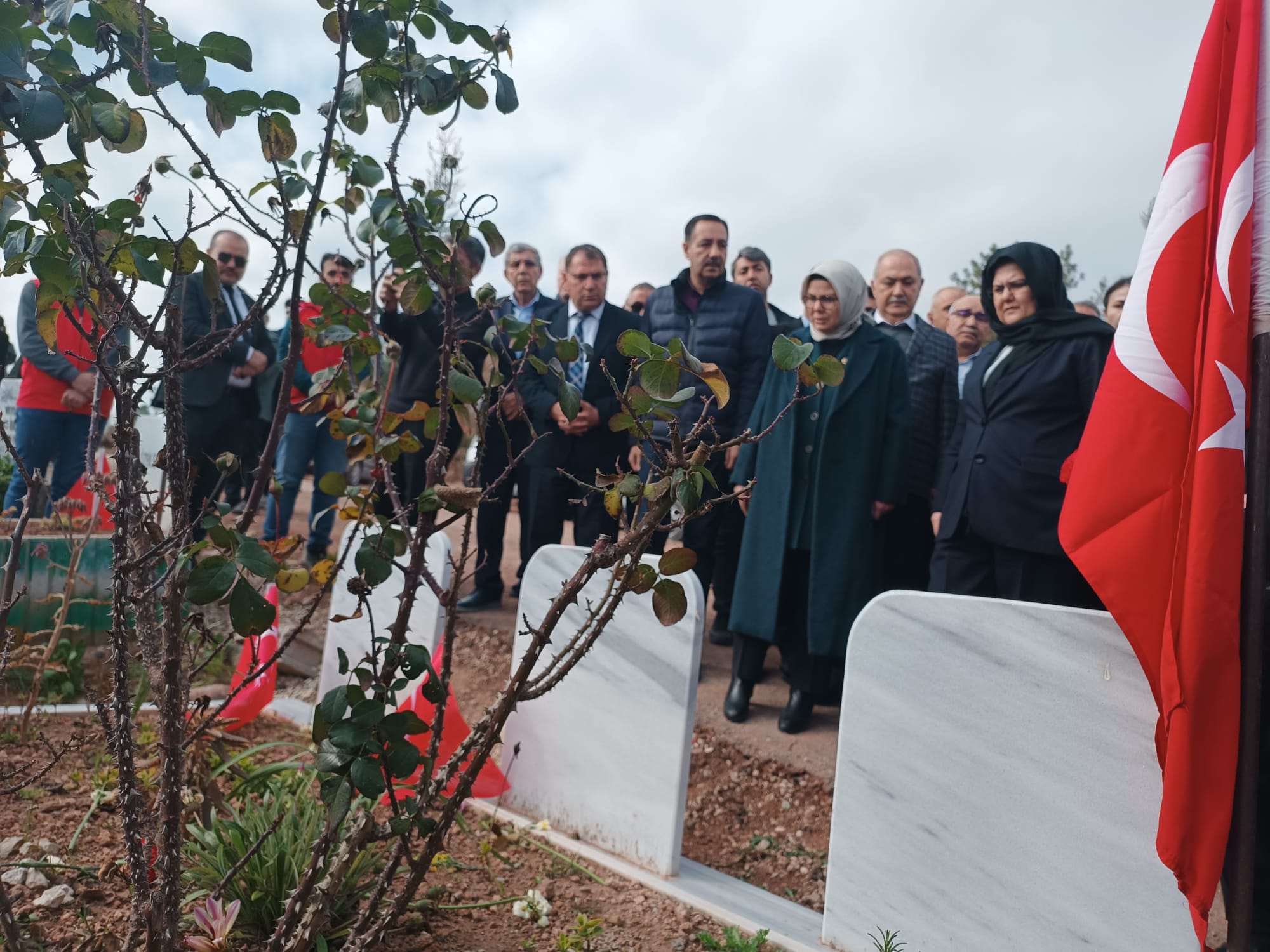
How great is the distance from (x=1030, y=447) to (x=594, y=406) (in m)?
1.99

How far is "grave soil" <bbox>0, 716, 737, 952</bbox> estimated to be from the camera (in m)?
1.75

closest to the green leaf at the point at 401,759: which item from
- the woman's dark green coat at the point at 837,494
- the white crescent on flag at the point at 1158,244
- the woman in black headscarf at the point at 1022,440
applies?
the white crescent on flag at the point at 1158,244

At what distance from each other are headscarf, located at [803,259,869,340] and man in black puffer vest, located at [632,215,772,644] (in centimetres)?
54

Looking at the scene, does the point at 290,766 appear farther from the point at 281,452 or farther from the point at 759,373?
the point at 281,452

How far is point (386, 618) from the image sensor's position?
3.16 metres

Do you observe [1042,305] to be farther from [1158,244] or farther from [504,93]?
[504,93]

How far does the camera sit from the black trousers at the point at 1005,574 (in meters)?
2.85

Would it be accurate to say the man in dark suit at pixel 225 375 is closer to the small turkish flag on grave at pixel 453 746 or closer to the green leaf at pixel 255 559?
the small turkish flag on grave at pixel 453 746

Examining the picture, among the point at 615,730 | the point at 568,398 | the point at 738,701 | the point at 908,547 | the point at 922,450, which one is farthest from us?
the point at 908,547

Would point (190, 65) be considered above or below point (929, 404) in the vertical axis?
above

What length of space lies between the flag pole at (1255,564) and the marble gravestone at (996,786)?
17 centimetres

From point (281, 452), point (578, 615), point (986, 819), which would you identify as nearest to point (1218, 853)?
point (986, 819)

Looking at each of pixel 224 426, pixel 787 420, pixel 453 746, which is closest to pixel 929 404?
pixel 787 420

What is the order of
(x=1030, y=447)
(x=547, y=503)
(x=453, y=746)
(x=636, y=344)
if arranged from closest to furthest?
(x=636, y=344)
(x=453, y=746)
(x=1030, y=447)
(x=547, y=503)
